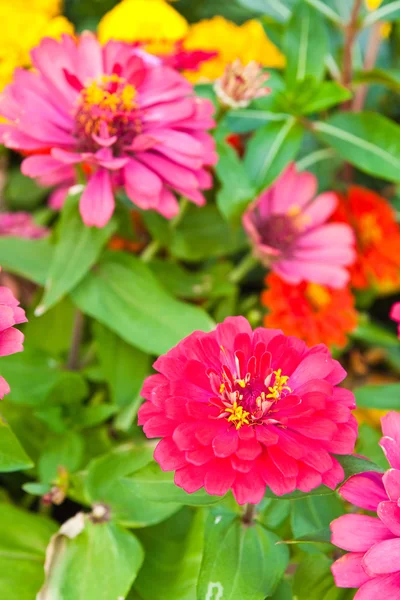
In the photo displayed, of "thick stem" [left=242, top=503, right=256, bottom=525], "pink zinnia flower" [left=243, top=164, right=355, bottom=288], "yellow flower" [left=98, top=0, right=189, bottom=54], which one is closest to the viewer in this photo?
"thick stem" [left=242, top=503, right=256, bottom=525]

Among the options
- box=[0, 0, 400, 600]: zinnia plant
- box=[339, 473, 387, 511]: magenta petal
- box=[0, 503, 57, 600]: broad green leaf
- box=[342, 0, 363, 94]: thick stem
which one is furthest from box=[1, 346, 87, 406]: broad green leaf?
box=[342, 0, 363, 94]: thick stem

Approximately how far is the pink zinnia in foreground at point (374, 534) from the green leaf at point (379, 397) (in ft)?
0.70

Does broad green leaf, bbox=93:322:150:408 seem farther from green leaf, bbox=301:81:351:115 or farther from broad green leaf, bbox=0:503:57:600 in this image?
green leaf, bbox=301:81:351:115

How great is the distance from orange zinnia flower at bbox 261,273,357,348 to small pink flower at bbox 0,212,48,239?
282 millimetres

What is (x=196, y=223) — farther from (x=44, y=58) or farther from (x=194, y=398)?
(x=194, y=398)

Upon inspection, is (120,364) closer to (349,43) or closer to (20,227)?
(20,227)

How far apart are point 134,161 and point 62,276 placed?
0.13m

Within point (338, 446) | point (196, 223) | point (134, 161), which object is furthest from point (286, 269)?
point (338, 446)

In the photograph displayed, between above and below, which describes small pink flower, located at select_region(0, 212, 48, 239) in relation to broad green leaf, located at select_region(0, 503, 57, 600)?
above

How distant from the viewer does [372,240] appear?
85cm

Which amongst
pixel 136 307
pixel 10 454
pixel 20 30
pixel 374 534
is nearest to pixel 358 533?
pixel 374 534

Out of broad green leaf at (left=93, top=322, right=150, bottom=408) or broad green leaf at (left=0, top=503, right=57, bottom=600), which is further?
broad green leaf at (left=93, top=322, right=150, bottom=408)

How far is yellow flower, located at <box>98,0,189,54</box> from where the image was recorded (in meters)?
0.83

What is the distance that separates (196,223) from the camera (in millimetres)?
766
